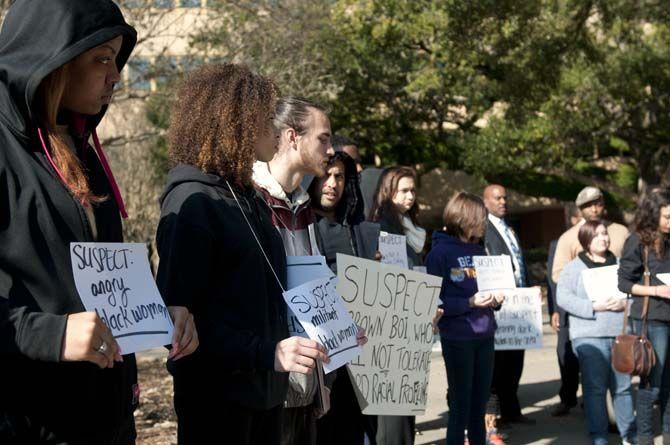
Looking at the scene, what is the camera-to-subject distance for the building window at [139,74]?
11023 mm

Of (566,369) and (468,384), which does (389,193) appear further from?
(566,369)

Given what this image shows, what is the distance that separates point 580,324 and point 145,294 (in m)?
5.60

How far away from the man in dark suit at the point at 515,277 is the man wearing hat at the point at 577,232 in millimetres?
608

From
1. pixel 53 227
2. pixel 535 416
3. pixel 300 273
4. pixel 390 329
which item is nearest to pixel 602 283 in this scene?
pixel 535 416

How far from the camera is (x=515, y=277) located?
8203mm

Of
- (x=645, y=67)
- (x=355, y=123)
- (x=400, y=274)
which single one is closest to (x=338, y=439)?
(x=400, y=274)

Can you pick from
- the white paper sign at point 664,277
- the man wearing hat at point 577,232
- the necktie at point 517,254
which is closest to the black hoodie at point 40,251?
the white paper sign at point 664,277

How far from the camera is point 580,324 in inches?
298

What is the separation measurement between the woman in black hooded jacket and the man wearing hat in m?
6.75

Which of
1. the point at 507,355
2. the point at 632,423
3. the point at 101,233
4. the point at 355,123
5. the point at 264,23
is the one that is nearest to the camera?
the point at 101,233

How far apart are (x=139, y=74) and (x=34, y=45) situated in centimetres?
904

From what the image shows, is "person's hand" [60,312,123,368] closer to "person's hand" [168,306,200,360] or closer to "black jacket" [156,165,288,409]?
"person's hand" [168,306,200,360]

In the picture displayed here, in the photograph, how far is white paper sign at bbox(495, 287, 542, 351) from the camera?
7742 millimetres

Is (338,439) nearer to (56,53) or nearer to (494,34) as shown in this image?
(56,53)
